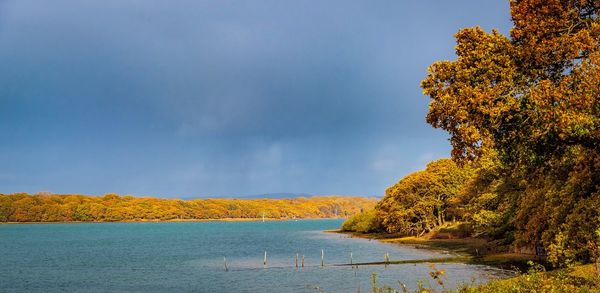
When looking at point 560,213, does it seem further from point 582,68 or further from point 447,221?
point 447,221

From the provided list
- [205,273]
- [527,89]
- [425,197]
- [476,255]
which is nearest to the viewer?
[527,89]

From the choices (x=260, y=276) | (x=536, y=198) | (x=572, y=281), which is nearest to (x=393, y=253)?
(x=260, y=276)

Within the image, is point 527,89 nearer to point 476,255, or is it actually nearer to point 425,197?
point 476,255

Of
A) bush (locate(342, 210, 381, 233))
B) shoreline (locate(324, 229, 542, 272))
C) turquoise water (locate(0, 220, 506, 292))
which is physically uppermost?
bush (locate(342, 210, 381, 233))

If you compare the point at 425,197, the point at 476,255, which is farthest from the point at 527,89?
the point at 425,197

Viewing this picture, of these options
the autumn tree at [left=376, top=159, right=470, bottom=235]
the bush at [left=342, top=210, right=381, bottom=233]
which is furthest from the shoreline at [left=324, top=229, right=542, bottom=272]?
the bush at [left=342, top=210, right=381, bottom=233]

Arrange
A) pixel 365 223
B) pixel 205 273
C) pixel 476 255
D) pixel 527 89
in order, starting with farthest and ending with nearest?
pixel 365 223 < pixel 476 255 < pixel 205 273 < pixel 527 89

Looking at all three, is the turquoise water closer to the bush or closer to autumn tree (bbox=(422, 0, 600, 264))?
autumn tree (bbox=(422, 0, 600, 264))

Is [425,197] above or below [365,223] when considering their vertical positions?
above

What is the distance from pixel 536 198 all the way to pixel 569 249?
1271cm

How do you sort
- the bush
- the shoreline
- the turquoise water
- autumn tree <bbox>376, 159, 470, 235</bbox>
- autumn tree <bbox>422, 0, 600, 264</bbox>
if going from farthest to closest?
1. the bush
2. autumn tree <bbox>376, 159, 470, 235</bbox>
3. the shoreline
4. the turquoise water
5. autumn tree <bbox>422, 0, 600, 264</bbox>

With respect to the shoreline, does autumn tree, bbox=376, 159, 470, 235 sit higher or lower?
higher

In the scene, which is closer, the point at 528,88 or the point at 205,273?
the point at 528,88

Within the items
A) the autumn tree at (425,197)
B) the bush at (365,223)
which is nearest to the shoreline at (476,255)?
the autumn tree at (425,197)
